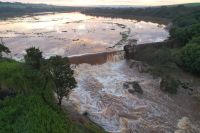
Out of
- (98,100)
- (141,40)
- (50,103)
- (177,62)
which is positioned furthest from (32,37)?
(50,103)

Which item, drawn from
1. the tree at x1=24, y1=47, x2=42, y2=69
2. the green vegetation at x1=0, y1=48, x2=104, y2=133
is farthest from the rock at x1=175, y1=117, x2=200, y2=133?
the tree at x1=24, y1=47, x2=42, y2=69

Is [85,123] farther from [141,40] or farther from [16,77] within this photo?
[141,40]

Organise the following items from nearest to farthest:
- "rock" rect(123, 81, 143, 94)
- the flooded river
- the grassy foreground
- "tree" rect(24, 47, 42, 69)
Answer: the grassy foreground → the flooded river → "tree" rect(24, 47, 42, 69) → "rock" rect(123, 81, 143, 94)

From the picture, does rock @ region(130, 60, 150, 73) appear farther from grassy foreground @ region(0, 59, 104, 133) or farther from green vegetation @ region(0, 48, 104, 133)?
grassy foreground @ region(0, 59, 104, 133)

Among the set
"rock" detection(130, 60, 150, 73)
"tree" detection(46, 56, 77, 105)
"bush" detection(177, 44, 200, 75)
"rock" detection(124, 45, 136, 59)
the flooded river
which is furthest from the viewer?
"rock" detection(124, 45, 136, 59)

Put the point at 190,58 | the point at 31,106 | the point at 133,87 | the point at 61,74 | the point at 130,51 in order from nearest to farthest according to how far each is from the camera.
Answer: the point at 31,106 → the point at 61,74 → the point at 133,87 → the point at 190,58 → the point at 130,51

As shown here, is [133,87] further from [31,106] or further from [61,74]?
[31,106]

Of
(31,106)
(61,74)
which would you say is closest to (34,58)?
(61,74)
